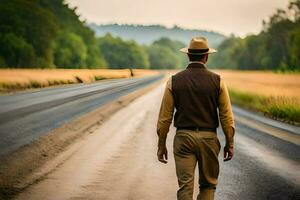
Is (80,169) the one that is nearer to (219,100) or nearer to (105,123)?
(219,100)

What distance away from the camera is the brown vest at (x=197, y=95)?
4941mm

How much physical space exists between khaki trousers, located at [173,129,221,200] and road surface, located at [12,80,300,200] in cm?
197

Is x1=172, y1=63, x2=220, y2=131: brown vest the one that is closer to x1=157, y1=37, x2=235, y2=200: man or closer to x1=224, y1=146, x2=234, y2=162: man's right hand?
x1=157, y1=37, x2=235, y2=200: man

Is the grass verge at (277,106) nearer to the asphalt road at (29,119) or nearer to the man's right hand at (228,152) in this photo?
the asphalt road at (29,119)

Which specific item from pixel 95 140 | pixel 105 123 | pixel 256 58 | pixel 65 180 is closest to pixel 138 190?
pixel 65 180

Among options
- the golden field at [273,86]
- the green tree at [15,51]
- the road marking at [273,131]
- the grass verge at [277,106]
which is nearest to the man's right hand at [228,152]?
the road marking at [273,131]

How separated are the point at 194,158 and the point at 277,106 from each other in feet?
62.7

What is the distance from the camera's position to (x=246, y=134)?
15.0 metres

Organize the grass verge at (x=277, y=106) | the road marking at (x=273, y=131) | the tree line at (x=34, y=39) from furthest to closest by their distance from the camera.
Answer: the tree line at (x=34, y=39), the grass verge at (x=277, y=106), the road marking at (x=273, y=131)

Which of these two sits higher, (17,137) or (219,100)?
(219,100)

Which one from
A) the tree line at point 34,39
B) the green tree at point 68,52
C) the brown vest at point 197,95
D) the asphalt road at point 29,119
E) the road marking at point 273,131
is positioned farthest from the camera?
the green tree at point 68,52

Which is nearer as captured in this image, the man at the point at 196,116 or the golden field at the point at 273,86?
the man at the point at 196,116

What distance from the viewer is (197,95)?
16.2 ft

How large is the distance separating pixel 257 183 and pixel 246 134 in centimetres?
711
